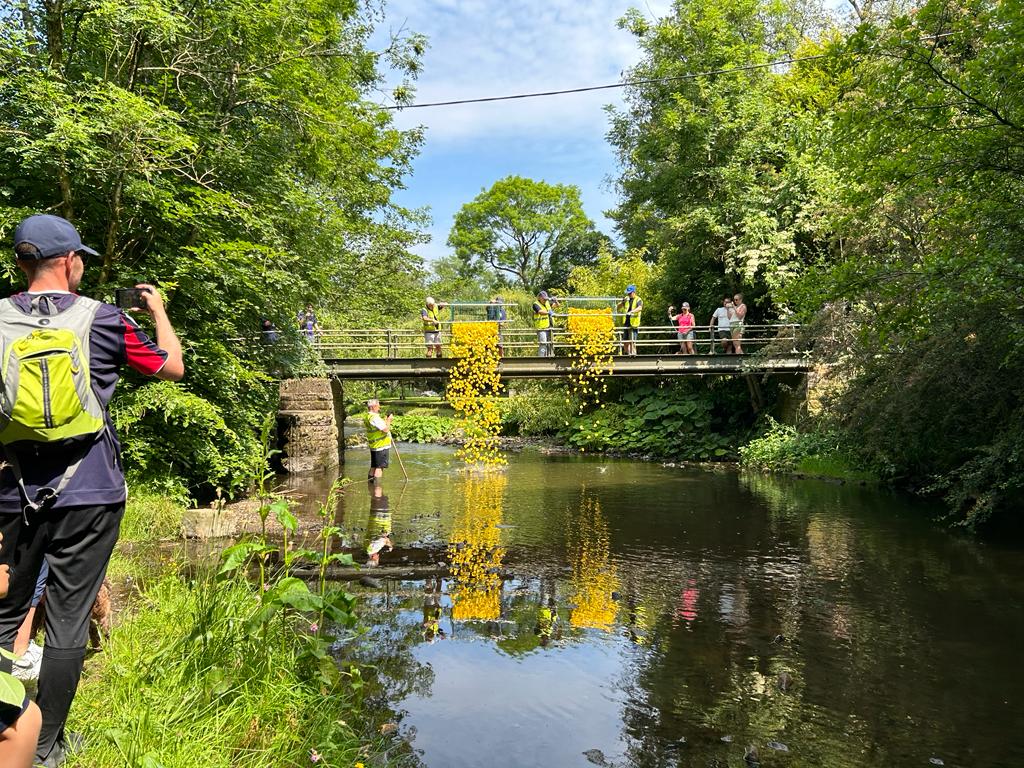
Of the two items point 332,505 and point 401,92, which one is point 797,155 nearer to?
point 401,92

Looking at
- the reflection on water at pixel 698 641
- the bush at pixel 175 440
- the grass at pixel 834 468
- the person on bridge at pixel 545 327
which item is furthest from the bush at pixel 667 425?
the bush at pixel 175 440

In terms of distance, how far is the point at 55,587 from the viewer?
7.81ft

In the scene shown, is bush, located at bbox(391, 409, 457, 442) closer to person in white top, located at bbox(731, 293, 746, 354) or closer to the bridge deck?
the bridge deck

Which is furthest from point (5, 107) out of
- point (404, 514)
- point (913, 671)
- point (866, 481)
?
point (866, 481)

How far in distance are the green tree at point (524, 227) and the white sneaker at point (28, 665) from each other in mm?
53077

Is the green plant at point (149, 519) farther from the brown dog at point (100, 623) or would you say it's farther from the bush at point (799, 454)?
the bush at point (799, 454)

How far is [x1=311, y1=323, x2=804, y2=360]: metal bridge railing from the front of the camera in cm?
1814

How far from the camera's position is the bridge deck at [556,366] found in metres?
19.1

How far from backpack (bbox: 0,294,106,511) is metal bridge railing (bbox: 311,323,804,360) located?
14813mm

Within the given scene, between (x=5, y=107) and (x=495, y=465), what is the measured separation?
495 inches

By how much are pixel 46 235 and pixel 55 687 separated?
1518mm

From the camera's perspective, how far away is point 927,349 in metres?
11.1

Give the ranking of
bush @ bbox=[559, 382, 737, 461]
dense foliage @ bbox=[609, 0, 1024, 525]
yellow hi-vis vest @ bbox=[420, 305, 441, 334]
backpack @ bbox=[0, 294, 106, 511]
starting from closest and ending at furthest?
1. backpack @ bbox=[0, 294, 106, 511]
2. dense foliage @ bbox=[609, 0, 1024, 525]
3. yellow hi-vis vest @ bbox=[420, 305, 441, 334]
4. bush @ bbox=[559, 382, 737, 461]

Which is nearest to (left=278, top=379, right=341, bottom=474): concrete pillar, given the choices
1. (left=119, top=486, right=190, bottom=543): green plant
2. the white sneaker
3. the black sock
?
(left=119, top=486, right=190, bottom=543): green plant
